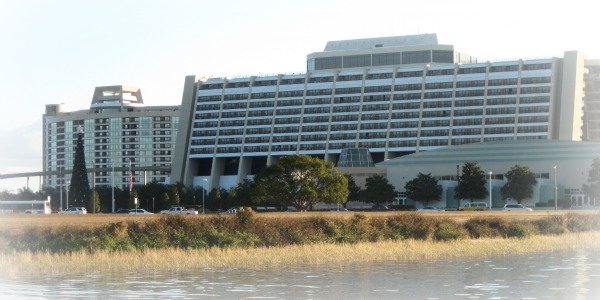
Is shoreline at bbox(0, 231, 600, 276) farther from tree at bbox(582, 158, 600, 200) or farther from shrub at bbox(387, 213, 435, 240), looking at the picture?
tree at bbox(582, 158, 600, 200)

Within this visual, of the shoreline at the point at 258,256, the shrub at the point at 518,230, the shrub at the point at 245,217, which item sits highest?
the shrub at the point at 245,217

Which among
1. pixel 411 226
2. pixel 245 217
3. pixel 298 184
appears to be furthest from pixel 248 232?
pixel 298 184

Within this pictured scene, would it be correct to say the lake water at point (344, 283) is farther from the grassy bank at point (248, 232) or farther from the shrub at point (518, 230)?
the shrub at point (518, 230)

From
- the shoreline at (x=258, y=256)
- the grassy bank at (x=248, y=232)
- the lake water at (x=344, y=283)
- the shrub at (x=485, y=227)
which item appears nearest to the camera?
the lake water at (x=344, y=283)

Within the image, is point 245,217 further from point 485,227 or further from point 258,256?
point 485,227

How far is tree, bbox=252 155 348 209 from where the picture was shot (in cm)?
17062

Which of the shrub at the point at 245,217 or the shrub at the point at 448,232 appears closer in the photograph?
the shrub at the point at 245,217

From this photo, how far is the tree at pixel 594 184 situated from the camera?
191m

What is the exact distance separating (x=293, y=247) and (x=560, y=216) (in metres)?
41.1

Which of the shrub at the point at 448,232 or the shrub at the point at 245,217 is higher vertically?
the shrub at the point at 245,217

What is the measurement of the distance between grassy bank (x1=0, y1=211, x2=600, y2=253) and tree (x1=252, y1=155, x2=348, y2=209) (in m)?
70.1

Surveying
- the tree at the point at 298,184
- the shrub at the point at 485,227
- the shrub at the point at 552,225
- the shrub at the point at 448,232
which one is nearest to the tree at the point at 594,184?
the tree at the point at 298,184

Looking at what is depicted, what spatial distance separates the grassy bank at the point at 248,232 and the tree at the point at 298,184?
70096 millimetres

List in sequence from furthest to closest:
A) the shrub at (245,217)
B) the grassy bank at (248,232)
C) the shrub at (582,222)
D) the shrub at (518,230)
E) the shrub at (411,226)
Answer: the shrub at (582,222)
the shrub at (518,230)
the shrub at (411,226)
the shrub at (245,217)
the grassy bank at (248,232)
